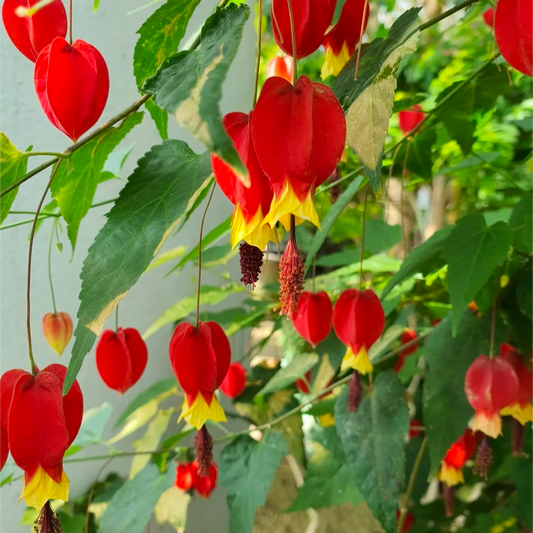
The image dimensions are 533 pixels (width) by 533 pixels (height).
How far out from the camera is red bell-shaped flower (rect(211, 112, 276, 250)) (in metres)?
0.24

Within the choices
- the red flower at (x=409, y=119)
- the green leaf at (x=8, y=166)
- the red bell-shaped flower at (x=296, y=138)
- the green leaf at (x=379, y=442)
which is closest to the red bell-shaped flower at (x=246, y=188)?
the red bell-shaped flower at (x=296, y=138)

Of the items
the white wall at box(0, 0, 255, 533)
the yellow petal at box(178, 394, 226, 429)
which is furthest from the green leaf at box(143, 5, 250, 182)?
the white wall at box(0, 0, 255, 533)

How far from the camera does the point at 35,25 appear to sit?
0.99 ft

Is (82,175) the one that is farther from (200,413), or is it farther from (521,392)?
(521,392)

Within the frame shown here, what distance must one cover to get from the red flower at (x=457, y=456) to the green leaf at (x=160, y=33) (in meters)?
0.57

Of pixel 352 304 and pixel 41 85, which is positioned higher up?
pixel 41 85

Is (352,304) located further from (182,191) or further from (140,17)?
(140,17)

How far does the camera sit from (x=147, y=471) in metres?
0.78

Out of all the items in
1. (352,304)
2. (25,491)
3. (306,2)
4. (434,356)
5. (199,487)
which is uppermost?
(306,2)

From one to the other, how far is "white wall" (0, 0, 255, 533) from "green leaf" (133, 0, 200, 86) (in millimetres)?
529

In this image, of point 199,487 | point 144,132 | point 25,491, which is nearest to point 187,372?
point 25,491

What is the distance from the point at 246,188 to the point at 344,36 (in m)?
0.14

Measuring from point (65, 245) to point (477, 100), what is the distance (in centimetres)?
66

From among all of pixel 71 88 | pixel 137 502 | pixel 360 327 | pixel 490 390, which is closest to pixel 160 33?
pixel 71 88
